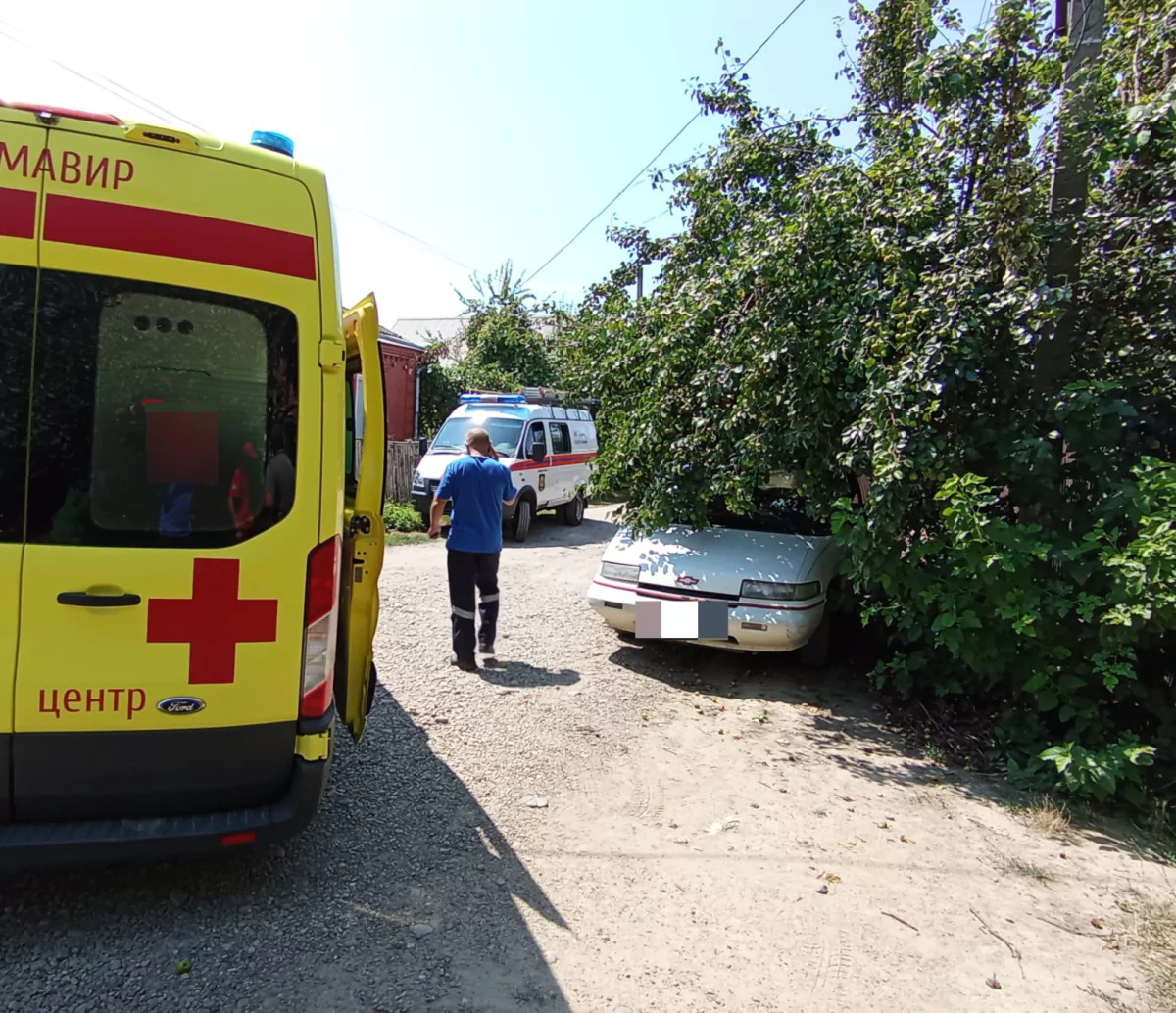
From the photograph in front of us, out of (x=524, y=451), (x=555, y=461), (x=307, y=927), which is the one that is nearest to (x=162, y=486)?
(x=307, y=927)

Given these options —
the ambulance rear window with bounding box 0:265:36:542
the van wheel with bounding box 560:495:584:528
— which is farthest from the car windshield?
the van wheel with bounding box 560:495:584:528

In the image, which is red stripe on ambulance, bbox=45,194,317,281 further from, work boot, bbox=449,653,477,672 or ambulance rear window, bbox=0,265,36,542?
work boot, bbox=449,653,477,672

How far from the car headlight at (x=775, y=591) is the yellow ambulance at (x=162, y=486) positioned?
11.4 ft

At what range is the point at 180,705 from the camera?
2740 mm

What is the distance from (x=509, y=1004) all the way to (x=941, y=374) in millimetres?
3676

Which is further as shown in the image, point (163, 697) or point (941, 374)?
point (941, 374)

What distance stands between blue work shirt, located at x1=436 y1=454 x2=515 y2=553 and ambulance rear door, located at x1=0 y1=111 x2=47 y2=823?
3.39 m

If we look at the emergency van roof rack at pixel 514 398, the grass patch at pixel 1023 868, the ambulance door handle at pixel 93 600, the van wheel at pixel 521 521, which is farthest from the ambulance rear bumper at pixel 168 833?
the emergency van roof rack at pixel 514 398

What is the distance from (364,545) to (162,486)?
0.96 metres

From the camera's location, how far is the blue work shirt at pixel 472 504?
5840 millimetres

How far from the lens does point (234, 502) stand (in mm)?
2758

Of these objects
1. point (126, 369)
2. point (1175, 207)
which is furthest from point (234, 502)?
point (1175, 207)

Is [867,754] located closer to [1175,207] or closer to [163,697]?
[1175,207]

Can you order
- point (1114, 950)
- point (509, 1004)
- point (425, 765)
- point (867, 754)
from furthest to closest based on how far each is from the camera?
point (867, 754) → point (425, 765) → point (1114, 950) → point (509, 1004)
